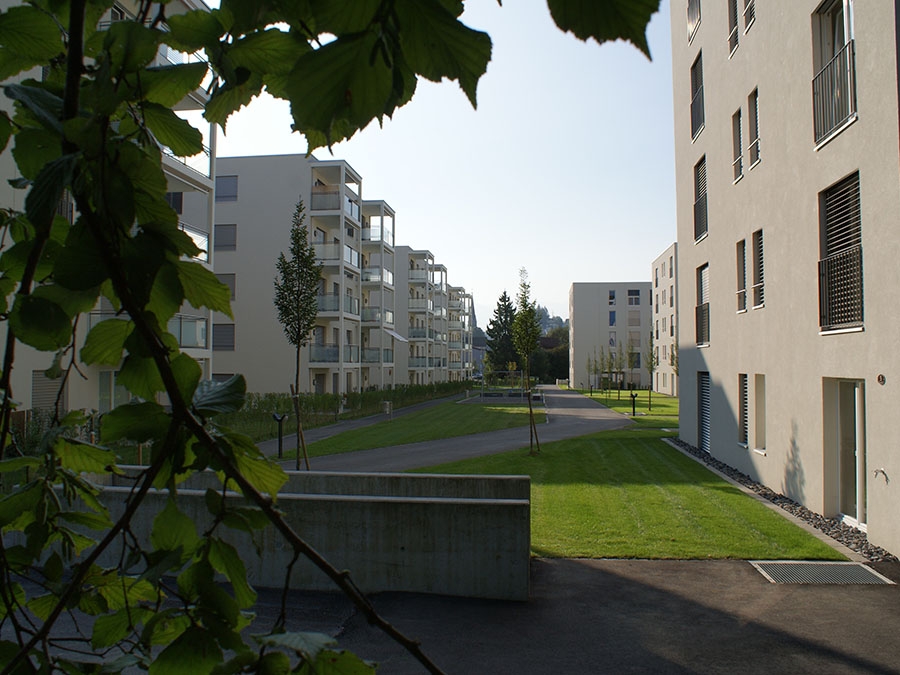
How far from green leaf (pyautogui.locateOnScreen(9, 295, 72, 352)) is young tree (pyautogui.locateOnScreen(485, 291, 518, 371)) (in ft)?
270

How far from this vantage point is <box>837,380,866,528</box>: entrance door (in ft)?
30.4

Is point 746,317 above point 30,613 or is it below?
above

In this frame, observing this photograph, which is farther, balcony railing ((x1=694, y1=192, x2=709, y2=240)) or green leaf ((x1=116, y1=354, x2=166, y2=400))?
balcony railing ((x1=694, y1=192, x2=709, y2=240))

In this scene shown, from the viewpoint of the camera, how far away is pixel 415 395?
151 feet

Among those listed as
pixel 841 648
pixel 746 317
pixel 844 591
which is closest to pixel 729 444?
pixel 746 317

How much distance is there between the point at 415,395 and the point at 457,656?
40.4m

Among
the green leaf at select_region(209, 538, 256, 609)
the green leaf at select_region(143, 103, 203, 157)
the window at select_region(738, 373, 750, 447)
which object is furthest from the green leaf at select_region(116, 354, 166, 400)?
the window at select_region(738, 373, 750, 447)

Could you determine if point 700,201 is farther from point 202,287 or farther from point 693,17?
point 202,287

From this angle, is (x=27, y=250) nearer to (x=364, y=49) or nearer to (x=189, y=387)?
(x=189, y=387)

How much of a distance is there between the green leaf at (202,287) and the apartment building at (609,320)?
79093mm

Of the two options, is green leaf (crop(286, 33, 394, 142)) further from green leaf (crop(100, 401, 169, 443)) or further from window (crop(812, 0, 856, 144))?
window (crop(812, 0, 856, 144))

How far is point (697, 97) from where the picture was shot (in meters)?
18.4

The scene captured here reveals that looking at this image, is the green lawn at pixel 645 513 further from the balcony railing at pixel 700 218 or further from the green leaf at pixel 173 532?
the green leaf at pixel 173 532

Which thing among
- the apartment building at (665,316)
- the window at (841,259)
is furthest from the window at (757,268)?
the apartment building at (665,316)
